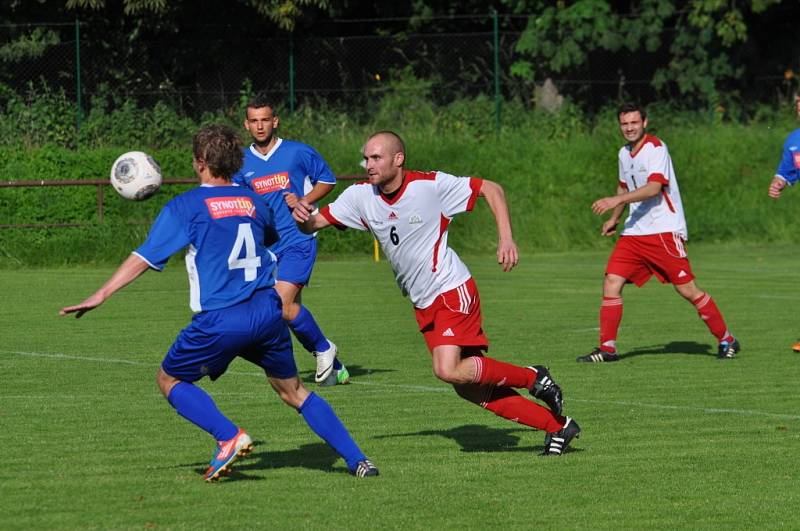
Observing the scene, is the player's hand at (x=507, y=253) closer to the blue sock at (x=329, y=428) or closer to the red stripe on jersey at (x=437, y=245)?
the red stripe on jersey at (x=437, y=245)

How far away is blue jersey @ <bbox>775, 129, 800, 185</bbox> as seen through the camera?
13656mm

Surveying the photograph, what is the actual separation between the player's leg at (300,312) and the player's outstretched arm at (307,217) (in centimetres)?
298

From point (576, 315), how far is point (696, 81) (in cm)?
1807

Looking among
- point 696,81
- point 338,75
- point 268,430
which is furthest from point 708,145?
point 268,430

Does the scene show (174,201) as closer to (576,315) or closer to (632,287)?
(576,315)

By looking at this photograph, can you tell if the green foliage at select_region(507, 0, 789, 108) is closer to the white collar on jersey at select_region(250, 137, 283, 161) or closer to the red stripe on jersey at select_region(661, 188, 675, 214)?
the red stripe on jersey at select_region(661, 188, 675, 214)

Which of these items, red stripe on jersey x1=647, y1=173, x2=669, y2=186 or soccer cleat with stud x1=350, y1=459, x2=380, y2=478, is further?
red stripe on jersey x1=647, y1=173, x2=669, y2=186

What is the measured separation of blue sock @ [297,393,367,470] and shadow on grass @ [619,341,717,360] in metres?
6.05

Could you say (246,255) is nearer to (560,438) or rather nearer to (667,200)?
(560,438)

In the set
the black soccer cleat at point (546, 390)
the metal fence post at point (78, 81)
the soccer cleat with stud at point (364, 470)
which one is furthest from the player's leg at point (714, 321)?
the metal fence post at point (78, 81)

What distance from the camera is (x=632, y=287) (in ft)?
68.7

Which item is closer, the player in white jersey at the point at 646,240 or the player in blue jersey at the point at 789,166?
the player in white jersey at the point at 646,240

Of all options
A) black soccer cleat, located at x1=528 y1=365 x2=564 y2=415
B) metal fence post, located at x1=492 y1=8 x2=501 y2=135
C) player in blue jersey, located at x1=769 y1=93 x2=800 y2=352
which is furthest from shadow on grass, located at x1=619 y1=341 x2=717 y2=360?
metal fence post, located at x1=492 y1=8 x2=501 y2=135

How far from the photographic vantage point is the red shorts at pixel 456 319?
8305mm
